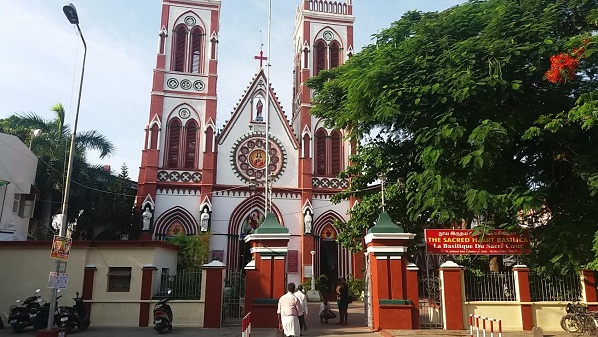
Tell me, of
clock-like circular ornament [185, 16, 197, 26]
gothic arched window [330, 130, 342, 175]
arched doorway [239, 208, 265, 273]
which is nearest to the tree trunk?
arched doorway [239, 208, 265, 273]

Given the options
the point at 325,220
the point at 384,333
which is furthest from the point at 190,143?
the point at 384,333

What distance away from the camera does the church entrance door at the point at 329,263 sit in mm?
29000

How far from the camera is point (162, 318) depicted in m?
13.0

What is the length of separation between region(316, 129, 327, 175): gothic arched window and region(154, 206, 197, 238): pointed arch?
7567 millimetres

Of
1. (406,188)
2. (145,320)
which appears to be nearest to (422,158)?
(406,188)

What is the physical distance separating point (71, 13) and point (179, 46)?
63.8 feet

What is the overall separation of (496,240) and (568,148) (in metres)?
2.92

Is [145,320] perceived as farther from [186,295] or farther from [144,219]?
[144,219]

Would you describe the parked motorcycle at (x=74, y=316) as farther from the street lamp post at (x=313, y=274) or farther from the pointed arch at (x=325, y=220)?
the pointed arch at (x=325, y=220)

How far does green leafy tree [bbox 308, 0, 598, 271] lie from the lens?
11.4 metres

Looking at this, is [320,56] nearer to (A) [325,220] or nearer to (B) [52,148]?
(A) [325,220]

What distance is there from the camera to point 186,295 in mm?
14508

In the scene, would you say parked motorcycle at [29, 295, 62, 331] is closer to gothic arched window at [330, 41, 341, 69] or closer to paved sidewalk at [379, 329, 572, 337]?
paved sidewalk at [379, 329, 572, 337]

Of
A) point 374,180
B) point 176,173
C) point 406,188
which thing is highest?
point 176,173
